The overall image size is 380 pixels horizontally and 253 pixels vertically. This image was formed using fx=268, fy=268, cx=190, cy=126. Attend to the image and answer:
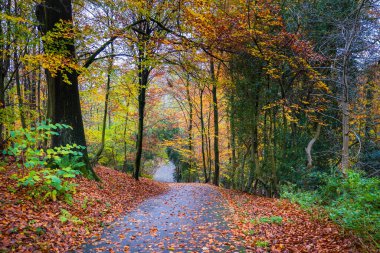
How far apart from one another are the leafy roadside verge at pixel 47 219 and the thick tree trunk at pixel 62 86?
1.99 metres

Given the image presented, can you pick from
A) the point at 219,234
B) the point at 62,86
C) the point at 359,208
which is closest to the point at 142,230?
the point at 219,234

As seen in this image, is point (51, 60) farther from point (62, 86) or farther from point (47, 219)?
point (47, 219)

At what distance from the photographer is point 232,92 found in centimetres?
1582

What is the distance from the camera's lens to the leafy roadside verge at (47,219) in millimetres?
4371

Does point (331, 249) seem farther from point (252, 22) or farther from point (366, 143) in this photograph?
point (366, 143)

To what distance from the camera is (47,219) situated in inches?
207

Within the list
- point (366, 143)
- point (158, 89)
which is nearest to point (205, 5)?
point (366, 143)

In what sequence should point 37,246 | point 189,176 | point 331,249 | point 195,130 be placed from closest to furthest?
1. point 37,246
2. point 331,249
3. point 195,130
4. point 189,176

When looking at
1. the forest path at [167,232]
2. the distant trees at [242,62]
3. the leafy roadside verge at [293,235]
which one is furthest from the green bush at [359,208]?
the distant trees at [242,62]

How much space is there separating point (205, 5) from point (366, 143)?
10.6 meters

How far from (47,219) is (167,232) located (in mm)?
2500

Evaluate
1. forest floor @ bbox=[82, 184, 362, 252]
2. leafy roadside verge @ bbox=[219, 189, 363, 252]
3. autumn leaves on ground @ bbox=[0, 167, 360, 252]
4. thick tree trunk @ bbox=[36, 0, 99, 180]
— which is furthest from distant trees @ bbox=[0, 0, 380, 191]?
forest floor @ bbox=[82, 184, 362, 252]

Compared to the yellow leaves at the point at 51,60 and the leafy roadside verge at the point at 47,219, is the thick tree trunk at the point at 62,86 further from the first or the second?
the leafy roadside verge at the point at 47,219

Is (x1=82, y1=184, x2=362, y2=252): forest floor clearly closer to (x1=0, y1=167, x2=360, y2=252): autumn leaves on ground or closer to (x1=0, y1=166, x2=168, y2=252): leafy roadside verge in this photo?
(x1=0, y1=167, x2=360, y2=252): autumn leaves on ground
